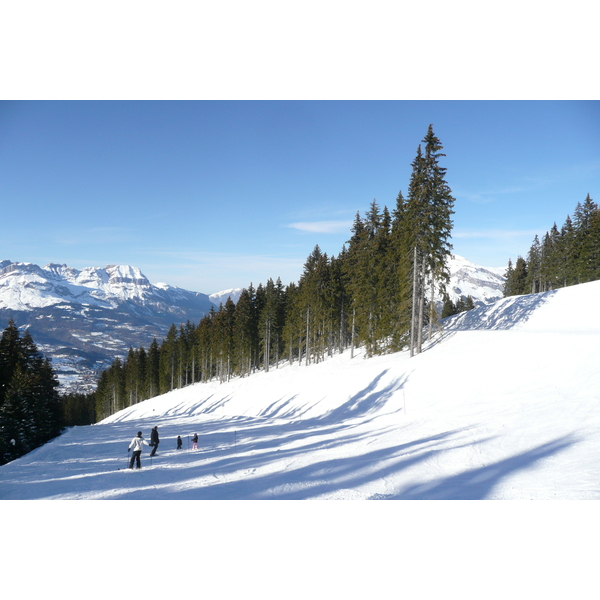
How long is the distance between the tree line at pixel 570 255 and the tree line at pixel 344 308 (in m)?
30.4

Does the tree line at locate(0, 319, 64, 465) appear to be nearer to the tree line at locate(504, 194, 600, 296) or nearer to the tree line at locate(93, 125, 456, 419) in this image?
the tree line at locate(93, 125, 456, 419)

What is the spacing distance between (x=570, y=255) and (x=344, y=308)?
1454 inches

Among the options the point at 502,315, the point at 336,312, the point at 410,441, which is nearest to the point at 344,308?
the point at 336,312

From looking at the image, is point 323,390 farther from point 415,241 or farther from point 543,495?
point 543,495

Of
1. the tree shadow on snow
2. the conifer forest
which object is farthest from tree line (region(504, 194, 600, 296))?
the tree shadow on snow

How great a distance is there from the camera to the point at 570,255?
5219cm

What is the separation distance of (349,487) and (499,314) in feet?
91.8

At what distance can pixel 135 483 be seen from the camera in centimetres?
1002

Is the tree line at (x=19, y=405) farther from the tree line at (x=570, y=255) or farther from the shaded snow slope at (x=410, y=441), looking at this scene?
the tree line at (x=570, y=255)

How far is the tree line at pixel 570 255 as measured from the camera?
154ft

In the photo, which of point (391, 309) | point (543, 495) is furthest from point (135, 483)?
point (391, 309)

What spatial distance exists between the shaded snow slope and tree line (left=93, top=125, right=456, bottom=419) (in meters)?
5.68

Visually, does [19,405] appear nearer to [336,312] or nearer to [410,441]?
[410,441]

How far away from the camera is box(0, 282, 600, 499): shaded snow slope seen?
917 centimetres
